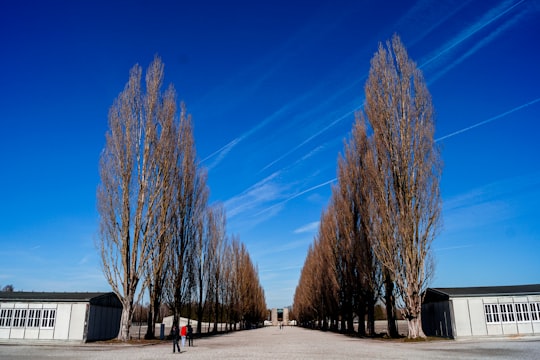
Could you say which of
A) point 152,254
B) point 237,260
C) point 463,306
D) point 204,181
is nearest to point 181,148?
point 204,181

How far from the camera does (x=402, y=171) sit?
65.7 ft

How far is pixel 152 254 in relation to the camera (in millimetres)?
20719

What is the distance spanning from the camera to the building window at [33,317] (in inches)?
777

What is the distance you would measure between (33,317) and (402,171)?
774 inches

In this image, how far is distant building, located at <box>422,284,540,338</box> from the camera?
65.2 ft

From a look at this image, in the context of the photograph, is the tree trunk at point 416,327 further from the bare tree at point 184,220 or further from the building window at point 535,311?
the bare tree at point 184,220

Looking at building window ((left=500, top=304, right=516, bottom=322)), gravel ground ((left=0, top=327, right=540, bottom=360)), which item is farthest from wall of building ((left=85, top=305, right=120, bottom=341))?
building window ((left=500, top=304, right=516, bottom=322))

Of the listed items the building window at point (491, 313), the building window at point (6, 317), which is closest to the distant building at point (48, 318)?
the building window at point (6, 317)

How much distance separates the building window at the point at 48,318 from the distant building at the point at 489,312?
19.6 meters

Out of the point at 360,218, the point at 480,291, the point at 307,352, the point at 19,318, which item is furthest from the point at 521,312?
the point at 19,318

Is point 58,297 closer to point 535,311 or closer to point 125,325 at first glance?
point 125,325

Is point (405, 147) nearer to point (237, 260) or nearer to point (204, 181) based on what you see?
point (204, 181)

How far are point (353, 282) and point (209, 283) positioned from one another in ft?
42.3

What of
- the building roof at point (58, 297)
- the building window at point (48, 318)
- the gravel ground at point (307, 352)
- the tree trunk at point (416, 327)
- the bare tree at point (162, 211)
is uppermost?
the bare tree at point (162, 211)
